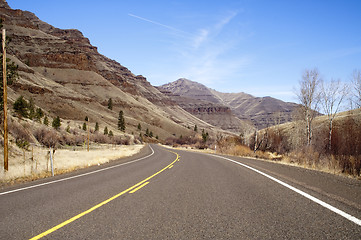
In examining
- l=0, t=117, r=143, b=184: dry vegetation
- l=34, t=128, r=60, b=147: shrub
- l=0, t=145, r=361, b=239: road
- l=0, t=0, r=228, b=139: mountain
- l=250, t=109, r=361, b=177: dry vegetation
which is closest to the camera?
l=0, t=145, r=361, b=239: road

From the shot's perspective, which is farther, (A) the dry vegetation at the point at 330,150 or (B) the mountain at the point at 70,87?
(B) the mountain at the point at 70,87

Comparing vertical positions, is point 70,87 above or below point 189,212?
above

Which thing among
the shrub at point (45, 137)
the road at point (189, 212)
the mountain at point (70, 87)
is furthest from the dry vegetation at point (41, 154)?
the mountain at point (70, 87)

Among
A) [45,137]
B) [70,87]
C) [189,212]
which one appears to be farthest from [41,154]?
[70,87]

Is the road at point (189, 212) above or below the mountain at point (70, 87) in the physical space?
below

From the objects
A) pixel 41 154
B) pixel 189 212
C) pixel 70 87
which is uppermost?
pixel 70 87

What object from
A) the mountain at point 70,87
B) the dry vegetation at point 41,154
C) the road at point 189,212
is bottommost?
the dry vegetation at point 41,154

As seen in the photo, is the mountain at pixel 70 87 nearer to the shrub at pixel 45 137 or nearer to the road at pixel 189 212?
the shrub at pixel 45 137

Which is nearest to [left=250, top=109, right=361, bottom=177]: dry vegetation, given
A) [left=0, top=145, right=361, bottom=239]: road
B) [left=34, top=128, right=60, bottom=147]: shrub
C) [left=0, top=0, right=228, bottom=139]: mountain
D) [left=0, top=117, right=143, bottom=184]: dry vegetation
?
[left=0, top=145, right=361, bottom=239]: road

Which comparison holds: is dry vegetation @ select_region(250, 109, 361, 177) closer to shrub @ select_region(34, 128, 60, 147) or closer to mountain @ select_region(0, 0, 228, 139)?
shrub @ select_region(34, 128, 60, 147)

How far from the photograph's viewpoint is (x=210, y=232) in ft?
12.3

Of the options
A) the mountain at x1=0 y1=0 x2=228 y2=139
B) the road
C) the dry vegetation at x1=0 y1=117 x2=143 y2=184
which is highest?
the mountain at x1=0 y1=0 x2=228 y2=139

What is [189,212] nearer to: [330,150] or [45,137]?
[330,150]

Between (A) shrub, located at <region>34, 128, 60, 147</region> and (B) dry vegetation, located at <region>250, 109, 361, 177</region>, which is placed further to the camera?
(A) shrub, located at <region>34, 128, 60, 147</region>
